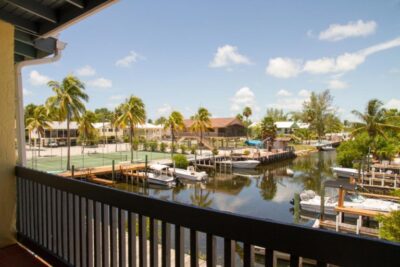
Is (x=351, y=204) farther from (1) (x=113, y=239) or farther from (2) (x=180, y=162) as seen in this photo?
(2) (x=180, y=162)

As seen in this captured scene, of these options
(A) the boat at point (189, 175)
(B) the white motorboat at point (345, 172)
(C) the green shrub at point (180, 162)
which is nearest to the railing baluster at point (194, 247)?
(A) the boat at point (189, 175)

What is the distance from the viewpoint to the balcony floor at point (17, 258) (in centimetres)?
275

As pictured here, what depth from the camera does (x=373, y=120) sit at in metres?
22.5

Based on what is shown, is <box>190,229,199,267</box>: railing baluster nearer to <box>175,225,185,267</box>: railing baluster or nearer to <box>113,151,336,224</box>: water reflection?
<box>175,225,185,267</box>: railing baluster

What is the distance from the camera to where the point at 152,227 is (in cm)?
160

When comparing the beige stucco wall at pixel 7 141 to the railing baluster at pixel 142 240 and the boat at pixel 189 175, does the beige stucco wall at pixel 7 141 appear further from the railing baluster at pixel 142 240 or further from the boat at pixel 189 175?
the boat at pixel 189 175

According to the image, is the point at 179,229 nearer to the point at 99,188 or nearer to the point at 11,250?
the point at 99,188

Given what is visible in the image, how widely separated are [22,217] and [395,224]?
27.5ft

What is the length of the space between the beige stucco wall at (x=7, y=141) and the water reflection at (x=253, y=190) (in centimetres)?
916

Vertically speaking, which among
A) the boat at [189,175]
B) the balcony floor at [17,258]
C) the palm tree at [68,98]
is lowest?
the boat at [189,175]

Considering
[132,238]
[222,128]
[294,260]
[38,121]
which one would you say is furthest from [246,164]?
[294,260]

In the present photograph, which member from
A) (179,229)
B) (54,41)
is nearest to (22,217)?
(54,41)

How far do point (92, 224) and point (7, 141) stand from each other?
182cm

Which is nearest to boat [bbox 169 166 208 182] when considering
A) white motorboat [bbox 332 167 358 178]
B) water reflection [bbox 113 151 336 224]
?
water reflection [bbox 113 151 336 224]
